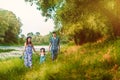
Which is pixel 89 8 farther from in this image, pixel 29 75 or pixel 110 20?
pixel 29 75

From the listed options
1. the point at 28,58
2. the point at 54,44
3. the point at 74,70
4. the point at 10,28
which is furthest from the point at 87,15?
the point at 10,28

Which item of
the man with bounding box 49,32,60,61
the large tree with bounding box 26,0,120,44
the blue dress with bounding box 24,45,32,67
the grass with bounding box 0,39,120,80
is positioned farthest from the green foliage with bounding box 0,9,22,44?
the grass with bounding box 0,39,120,80

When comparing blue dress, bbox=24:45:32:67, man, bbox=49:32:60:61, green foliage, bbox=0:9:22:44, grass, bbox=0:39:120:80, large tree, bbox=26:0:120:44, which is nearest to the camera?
grass, bbox=0:39:120:80

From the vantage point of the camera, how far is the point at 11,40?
3895 inches

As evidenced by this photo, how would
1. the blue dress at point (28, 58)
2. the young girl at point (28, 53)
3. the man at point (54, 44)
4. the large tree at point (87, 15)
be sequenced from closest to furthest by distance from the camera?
the young girl at point (28, 53) < the blue dress at point (28, 58) < the man at point (54, 44) < the large tree at point (87, 15)

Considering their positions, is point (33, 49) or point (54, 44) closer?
point (33, 49)

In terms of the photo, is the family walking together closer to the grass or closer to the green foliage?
the grass

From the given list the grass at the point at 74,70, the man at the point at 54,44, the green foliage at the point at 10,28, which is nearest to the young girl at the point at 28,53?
the grass at the point at 74,70

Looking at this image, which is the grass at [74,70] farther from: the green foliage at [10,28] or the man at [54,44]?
the green foliage at [10,28]

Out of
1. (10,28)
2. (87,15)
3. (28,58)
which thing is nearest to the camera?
(28,58)

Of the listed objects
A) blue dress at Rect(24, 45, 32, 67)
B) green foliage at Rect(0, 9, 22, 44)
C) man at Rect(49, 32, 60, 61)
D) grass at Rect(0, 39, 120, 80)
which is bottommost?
grass at Rect(0, 39, 120, 80)

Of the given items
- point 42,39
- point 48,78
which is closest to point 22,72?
point 48,78

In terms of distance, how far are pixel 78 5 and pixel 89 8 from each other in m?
0.75

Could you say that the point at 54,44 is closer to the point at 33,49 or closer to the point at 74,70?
the point at 33,49
